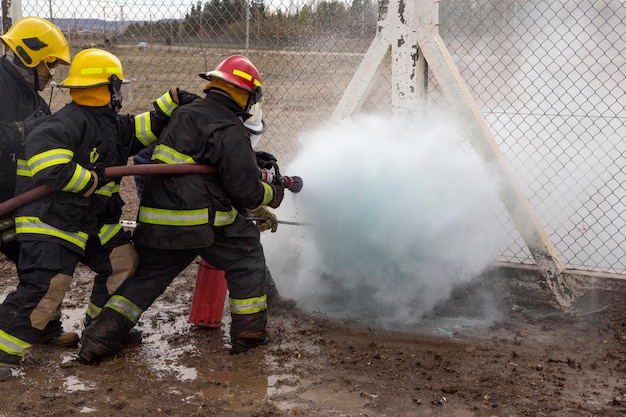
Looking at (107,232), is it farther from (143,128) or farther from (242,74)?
(242,74)

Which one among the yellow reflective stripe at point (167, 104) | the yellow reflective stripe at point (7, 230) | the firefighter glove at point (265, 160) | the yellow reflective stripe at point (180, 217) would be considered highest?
the yellow reflective stripe at point (167, 104)

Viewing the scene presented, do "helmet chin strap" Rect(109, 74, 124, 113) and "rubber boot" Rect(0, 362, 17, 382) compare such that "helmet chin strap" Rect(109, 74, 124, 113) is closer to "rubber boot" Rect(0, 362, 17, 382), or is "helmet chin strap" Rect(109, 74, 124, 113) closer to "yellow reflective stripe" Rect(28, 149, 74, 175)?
"yellow reflective stripe" Rect(28, 149, 74, 175)

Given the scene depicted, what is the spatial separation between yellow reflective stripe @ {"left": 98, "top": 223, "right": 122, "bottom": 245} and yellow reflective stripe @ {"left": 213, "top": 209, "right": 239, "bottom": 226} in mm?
633

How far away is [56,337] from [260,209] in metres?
1.55

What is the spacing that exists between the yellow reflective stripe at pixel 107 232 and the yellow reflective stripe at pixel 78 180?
43 centimetres

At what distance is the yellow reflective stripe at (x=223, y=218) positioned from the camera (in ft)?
14.5

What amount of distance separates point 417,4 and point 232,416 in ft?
10.1

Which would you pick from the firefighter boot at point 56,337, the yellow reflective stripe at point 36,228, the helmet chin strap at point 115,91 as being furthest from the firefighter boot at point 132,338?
the helmet chin strap at point 115,91

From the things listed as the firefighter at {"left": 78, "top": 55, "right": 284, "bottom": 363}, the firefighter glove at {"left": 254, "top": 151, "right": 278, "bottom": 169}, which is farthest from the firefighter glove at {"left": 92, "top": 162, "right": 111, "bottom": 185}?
the firefighter glove at {"left": 254, "top": 151, "right": 278, "bottom": 169}

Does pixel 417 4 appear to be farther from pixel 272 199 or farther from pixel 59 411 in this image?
pixel 59 411

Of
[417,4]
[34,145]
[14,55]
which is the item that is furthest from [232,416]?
[417,4]

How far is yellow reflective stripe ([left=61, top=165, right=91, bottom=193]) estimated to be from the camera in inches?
158

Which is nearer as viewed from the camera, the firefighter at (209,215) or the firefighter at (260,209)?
the firefighter at (209,215)

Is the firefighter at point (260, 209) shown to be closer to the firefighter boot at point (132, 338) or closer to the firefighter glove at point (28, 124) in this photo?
the firefighter glove at point (28, 124)
